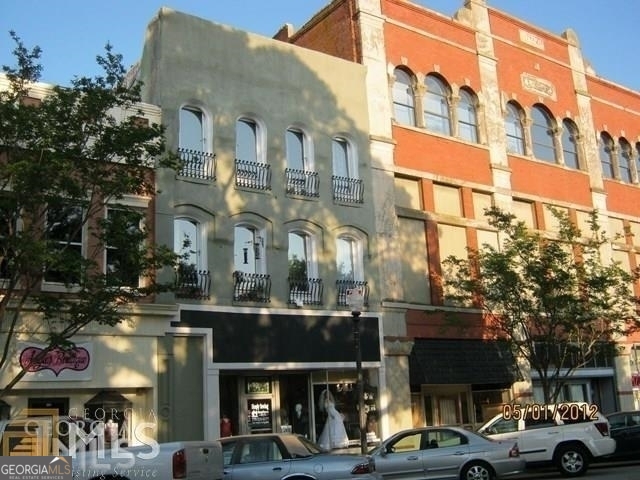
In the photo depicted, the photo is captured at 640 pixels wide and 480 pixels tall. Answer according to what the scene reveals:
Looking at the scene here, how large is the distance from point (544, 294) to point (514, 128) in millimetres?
9923

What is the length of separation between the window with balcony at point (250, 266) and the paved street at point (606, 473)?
7982 mm

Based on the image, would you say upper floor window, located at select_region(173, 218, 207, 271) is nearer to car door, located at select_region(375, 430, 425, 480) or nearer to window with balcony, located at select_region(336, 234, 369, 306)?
window with balcony, located at select_region(336, 234, 369, 306)

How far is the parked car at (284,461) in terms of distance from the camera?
1254 cm

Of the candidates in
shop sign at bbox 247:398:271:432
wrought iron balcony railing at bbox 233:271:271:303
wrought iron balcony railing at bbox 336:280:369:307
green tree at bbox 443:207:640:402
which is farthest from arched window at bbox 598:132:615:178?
shop sign at bbox 247:398:271:432

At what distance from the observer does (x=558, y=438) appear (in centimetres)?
1752

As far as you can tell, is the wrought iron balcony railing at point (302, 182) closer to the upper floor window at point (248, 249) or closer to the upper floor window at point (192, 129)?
the upper floor window at point (248, 249)

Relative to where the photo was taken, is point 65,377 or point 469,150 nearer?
point 65,377

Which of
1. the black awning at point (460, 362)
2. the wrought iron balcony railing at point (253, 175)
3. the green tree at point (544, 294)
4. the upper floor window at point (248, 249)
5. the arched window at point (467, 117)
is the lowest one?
the black awning at point (460, 362)

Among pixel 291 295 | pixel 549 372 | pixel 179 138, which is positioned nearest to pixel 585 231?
pixel 549 372

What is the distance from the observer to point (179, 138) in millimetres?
20516

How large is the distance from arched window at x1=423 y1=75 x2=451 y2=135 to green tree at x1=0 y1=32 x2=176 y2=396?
499 inches

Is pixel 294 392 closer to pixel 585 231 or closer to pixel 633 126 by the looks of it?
pixel 585 231

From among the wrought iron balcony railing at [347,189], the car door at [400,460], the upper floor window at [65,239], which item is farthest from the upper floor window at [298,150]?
the car door at [400,460]

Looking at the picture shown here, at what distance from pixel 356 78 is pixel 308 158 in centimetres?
348
